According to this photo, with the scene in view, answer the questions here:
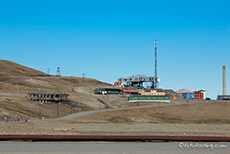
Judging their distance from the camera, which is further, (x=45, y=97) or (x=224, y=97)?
(x=224, y=97)

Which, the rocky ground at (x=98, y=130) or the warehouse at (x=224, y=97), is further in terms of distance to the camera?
the warehouse at (x=224, y=97)

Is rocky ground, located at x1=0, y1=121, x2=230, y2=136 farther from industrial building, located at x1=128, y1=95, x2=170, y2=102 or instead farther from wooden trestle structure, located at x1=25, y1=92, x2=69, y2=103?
industrial building, located at x1=128, y1=95, x2=170, y2=102

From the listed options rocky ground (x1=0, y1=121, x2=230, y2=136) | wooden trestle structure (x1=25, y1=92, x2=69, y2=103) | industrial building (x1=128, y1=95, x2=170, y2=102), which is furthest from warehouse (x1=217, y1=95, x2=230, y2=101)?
rocky ground (x1=0, y1=121, x2=230, y2=136)

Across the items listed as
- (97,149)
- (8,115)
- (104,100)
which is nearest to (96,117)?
(8,115)

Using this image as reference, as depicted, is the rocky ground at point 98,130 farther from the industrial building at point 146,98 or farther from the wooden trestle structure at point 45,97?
the industrial building at point 146,98

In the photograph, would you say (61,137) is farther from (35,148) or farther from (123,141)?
(123,141)

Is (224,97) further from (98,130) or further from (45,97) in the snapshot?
(98,130)

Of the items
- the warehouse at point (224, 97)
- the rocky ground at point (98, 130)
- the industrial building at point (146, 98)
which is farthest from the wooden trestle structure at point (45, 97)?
the warehouse at point (224, 97)

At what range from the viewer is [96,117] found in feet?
245

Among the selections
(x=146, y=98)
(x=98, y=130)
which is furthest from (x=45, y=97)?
(x=98, y=130)

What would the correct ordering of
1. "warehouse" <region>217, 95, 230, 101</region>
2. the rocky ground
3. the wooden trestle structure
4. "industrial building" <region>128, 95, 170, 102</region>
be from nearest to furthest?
the rocky ground, the wooden trestle structure, "industrial building" <region>128, 95, 170, 102</region>, "warehouse" <region>217, 95, 230, 101</region>

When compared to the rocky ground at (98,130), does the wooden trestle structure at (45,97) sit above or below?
above

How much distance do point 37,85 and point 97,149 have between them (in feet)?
483

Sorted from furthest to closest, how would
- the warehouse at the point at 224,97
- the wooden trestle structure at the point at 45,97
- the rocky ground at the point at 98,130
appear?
1. the warehouse at the point at 224,97
2. the wooden trestle structure at the point at 45,97
3. the rocky ground at the point at 98,130
